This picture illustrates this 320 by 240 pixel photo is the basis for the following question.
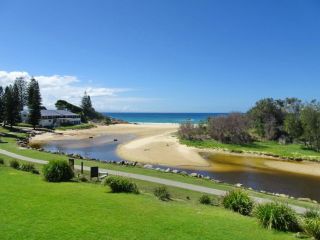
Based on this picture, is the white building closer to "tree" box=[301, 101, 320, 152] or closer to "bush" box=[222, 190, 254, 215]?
"tree" box=[301, 101, 320, 152]

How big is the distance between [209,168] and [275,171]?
7.05 metres

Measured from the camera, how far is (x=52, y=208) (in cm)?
1359

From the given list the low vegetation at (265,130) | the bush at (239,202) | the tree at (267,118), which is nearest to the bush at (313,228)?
the bush at (239,202)

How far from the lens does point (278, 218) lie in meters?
12.6

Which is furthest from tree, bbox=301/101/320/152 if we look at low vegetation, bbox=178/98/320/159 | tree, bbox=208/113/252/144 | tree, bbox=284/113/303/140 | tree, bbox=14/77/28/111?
tree, bbox=14/77/28/111

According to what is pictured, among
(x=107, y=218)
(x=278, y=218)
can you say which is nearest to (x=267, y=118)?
(x=278, y=218)

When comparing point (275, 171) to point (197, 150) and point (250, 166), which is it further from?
point (197, 150)

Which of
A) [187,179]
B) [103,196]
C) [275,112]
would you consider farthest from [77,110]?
[103,196]

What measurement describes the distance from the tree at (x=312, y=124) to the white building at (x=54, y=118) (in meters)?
64.4

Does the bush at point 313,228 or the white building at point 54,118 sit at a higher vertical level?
the white building at point 54,118

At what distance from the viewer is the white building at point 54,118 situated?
95.5m

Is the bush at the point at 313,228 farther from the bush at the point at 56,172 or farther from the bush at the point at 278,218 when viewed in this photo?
the bush at the point at 56,172

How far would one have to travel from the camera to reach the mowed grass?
11.2m

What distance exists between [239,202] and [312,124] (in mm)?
42817
